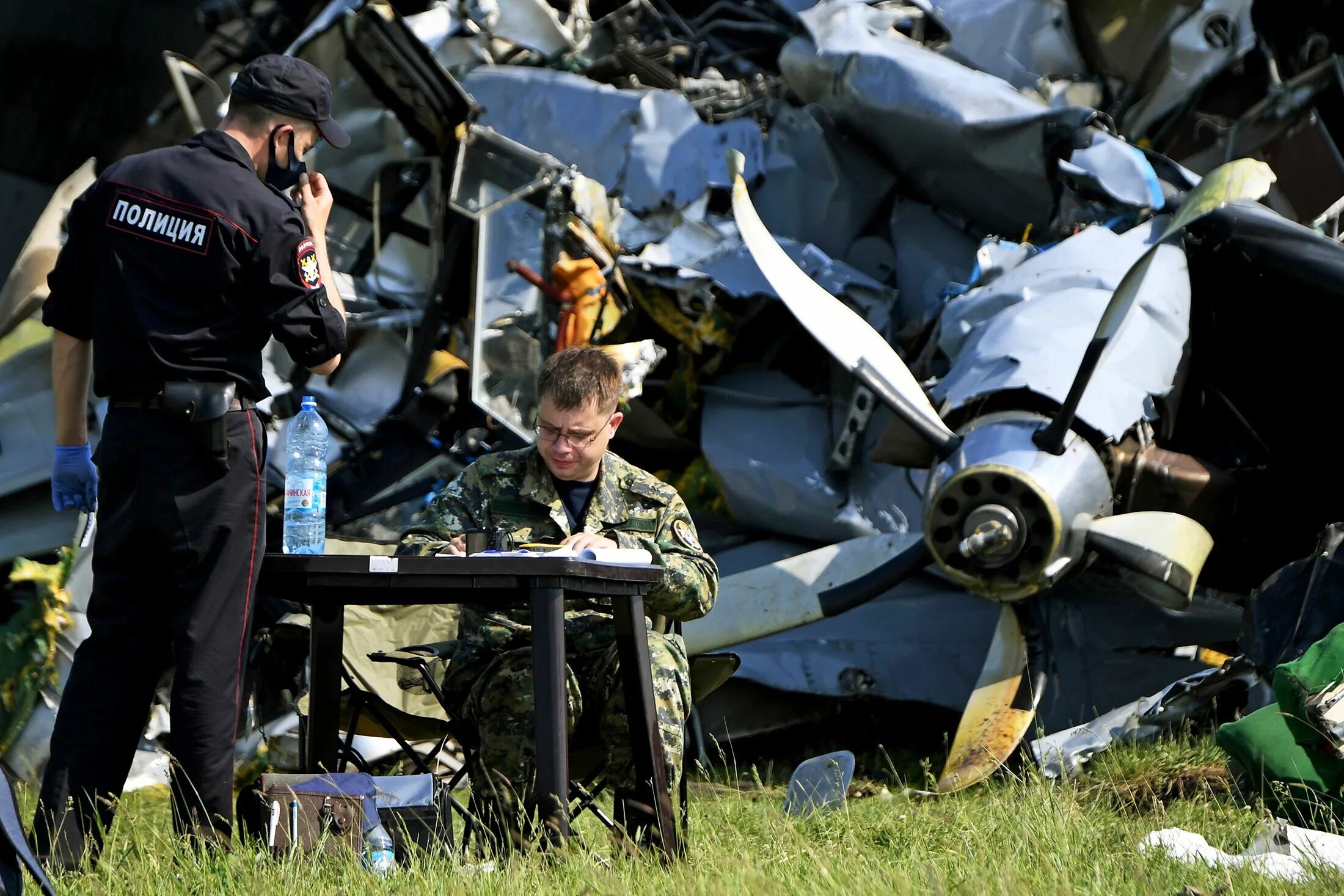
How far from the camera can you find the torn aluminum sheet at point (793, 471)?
6.54 m

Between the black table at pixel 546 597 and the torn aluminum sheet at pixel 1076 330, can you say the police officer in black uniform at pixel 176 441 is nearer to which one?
the black table at pixel 546 597

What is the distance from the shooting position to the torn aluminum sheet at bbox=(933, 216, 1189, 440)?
5391 mm

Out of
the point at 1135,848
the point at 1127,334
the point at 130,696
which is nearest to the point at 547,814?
the point at 130,696

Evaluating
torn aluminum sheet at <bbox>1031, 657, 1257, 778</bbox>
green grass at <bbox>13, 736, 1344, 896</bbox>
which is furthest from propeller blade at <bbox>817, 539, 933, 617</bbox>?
green grass at <bbox>13, 736, 1344, 896</bbox>

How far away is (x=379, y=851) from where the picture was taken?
3012mm

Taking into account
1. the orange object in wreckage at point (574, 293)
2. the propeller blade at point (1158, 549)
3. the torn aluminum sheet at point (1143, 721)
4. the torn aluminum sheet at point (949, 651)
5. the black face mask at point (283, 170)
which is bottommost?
the torn aluminum sheet at point (949, 651)

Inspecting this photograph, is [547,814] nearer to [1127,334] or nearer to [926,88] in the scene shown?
[1127,334]

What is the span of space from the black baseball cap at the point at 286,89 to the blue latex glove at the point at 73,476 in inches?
36.6

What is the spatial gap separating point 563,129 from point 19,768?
4.36 metres

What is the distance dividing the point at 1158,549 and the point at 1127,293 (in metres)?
0.92

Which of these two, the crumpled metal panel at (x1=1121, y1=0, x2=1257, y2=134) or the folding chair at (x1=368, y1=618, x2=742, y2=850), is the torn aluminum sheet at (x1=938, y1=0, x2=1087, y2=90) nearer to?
the crumpled metal panel at (x1=1121, y1=0, x2=1257, y2=134)

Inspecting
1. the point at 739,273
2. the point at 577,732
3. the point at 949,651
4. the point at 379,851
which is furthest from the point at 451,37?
the point at 379,851

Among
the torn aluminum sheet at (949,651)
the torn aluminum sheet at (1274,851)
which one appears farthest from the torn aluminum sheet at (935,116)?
the torn aluminum sheet at (1274,851)

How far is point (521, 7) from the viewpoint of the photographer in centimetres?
866
